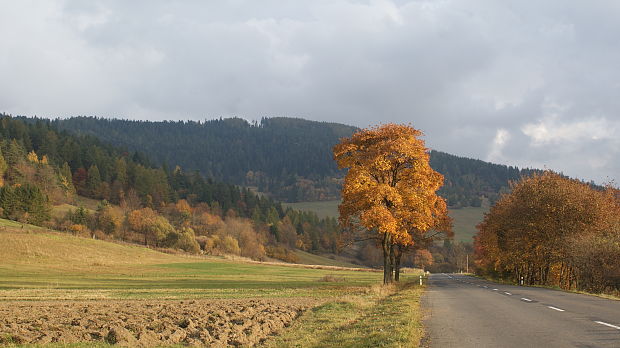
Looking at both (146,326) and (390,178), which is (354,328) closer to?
(146,326)

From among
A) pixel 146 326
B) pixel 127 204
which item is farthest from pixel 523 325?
pixel 127 204

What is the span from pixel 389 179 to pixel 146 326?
25764mm

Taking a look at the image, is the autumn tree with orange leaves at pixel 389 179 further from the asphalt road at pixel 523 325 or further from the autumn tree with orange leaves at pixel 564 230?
the asphalt road at pixel 523 325

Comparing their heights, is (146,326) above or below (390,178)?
below

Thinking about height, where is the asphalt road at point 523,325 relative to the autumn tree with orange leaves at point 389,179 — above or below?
below

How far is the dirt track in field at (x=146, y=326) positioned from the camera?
1327 centimetres

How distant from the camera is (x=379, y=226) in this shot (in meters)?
34.5

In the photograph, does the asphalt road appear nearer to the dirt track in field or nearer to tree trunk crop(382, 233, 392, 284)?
the dirt track in field

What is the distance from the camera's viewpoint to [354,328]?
50.7 ft

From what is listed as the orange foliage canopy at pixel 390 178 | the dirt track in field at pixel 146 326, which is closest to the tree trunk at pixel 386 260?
the orange foliage canopy at pixel 390 178

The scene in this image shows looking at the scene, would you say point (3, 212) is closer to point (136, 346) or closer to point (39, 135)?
point (39, 135)

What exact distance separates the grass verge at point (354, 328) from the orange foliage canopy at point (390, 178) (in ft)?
46.4

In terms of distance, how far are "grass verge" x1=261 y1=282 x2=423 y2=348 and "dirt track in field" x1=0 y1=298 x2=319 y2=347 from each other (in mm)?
798

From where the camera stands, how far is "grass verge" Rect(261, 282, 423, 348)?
494 inches
